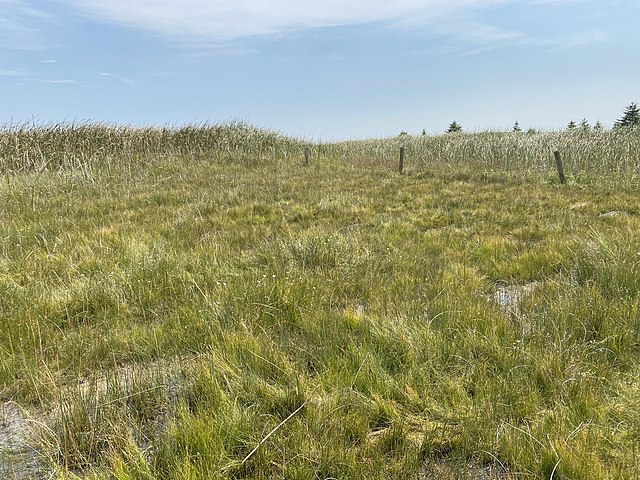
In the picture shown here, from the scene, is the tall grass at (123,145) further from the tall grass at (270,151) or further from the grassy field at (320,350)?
the grassy field at (320,350)

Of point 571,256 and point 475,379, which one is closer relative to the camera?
point 475,379

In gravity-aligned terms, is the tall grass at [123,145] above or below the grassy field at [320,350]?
above

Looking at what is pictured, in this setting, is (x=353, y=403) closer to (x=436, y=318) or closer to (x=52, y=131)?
(x=436, y=318)

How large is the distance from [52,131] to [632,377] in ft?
52.9

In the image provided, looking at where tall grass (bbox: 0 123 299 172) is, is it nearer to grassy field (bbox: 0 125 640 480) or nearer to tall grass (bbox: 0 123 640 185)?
tall grass (bbox: 0 123 640 185)

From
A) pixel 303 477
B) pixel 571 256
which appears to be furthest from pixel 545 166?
pixel 303 477

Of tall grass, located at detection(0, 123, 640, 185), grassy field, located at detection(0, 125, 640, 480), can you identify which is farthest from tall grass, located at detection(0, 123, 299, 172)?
grassy field, located at detection(0, 125, 640, 480)

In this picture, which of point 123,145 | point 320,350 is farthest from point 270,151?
point 320,350

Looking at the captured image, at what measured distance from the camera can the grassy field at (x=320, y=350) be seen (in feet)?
5.19

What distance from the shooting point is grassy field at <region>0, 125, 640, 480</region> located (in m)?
1.58

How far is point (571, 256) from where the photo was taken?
3879 mm

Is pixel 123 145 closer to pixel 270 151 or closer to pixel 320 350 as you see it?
pixel 270 151

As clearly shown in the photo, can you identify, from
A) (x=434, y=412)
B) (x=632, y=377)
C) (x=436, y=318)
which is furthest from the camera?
(x=436, y=318)

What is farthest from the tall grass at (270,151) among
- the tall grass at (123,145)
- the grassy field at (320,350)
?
the grassy field at (320,350)
